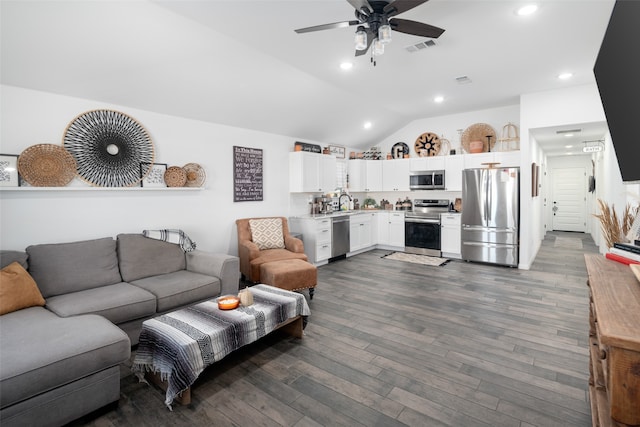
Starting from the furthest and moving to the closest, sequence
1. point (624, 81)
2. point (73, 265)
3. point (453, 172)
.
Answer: point (453, 172)
point (73, 265)
point (624, 81)

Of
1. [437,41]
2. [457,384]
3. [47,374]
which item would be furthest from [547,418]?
[437,41]

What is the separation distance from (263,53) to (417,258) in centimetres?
446

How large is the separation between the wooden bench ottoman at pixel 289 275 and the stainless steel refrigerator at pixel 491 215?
338 centimetres

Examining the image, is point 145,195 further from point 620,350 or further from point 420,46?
point 620,350

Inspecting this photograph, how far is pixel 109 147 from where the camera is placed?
346 cm

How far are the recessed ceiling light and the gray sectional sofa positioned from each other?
3518 mm

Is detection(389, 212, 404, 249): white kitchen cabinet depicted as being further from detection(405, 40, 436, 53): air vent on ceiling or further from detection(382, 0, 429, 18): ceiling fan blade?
detection(382, 0, 429, 18): ceiling fan blade

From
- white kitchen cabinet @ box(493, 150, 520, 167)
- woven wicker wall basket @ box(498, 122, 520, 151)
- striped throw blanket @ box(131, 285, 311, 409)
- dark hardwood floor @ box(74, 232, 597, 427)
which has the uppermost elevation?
woven wicker wall basket @ box(498, 122, 520, 151)

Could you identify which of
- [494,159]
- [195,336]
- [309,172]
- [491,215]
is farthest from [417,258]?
[195,336]

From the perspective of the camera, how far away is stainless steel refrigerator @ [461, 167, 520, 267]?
534cm

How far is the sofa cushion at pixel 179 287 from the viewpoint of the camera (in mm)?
2927

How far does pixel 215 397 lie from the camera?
2150 mm

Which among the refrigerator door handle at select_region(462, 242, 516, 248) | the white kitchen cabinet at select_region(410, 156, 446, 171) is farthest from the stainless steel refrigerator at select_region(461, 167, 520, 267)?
the white kitchen cabinet at select_region(410, 156, 446, 171)

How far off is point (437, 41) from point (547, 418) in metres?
3.28
